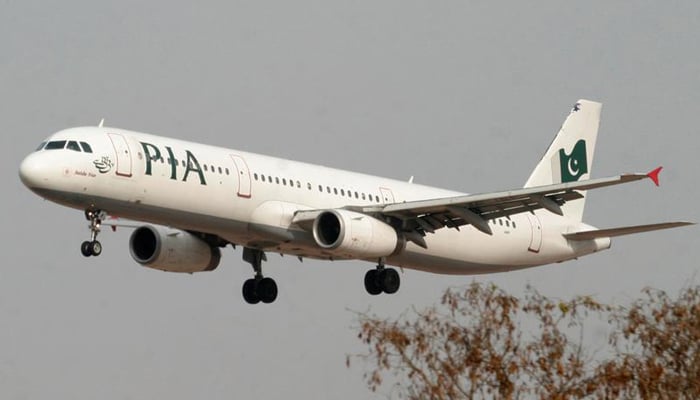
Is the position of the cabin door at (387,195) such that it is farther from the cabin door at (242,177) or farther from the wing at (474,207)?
the cabin door at (242,177)

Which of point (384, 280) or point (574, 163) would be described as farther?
point (574, 163)

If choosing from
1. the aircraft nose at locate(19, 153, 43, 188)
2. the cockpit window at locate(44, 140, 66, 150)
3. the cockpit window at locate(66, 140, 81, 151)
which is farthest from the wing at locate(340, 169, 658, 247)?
the aircraft nose at locate(19, 153, 43, 188)

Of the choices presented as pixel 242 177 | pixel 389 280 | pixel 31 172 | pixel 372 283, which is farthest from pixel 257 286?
pixel 31 172

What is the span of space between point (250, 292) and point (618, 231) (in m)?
12.9

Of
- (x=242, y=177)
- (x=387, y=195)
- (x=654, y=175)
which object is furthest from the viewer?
(x=387, y=195)

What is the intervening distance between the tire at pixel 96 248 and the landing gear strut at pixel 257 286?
9144mm

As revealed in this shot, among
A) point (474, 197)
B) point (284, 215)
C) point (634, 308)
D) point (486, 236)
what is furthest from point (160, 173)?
point (634, 308)

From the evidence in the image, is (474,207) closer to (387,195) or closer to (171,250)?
(387,195)

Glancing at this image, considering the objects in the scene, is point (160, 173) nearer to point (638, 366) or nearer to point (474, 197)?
point (474, 197)

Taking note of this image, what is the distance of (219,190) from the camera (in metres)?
45.2

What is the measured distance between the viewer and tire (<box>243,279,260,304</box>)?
52781 millimetres

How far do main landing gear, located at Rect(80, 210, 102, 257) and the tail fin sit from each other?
20.4 meters

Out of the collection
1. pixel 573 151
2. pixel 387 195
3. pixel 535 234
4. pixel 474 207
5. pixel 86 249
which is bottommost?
pixel 86 249

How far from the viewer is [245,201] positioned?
1807 inches
